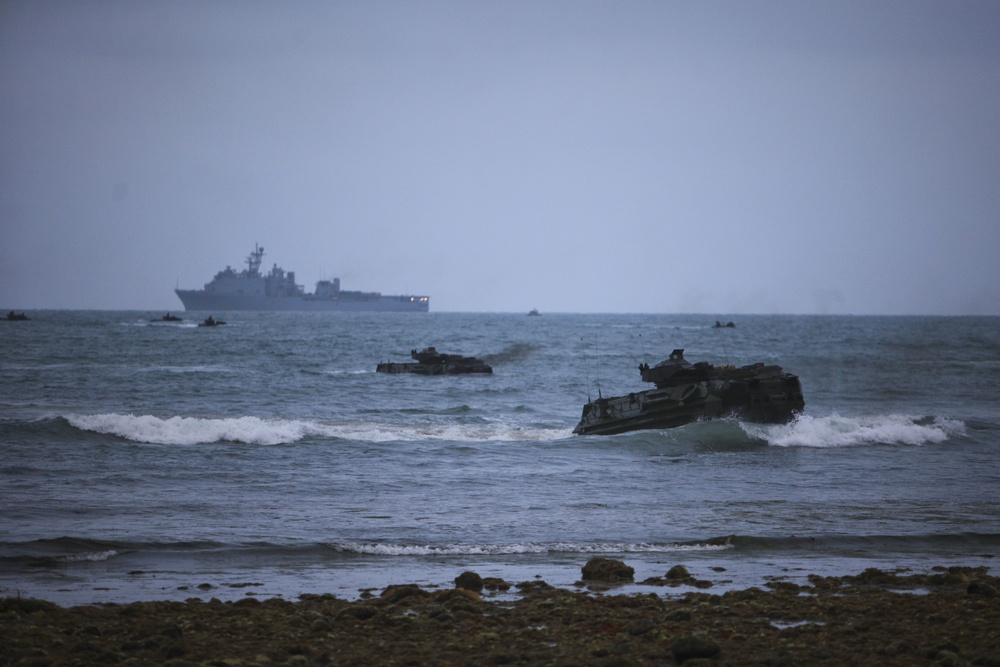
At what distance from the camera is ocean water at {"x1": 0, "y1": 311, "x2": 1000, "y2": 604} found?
1459 centimetres

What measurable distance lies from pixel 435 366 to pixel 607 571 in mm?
46526

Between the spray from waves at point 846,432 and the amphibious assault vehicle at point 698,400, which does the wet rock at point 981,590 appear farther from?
the spray from waves at point 846,432

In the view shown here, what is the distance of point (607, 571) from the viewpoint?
44.2 ft

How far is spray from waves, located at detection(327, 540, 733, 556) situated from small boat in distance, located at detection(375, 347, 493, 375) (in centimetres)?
4359

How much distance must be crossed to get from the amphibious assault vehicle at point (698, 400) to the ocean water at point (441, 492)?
52cm

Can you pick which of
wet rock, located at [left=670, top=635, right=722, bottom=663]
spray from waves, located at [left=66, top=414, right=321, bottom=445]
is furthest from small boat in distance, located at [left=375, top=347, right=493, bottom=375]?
wet rock, located at [left=670, top=635, right=722, bottom=663]

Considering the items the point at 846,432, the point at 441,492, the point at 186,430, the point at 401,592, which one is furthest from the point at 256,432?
the point at 401,592

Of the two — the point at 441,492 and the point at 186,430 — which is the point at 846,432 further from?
the point at 186,430

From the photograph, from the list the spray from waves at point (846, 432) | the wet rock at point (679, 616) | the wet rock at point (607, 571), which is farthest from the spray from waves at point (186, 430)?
the wet rock at point (679, 616)

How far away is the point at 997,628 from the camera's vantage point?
1059 centimetres

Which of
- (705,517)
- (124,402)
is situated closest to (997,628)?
(705,517)

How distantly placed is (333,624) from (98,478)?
13.6m

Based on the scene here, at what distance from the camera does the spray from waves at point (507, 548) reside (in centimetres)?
1559

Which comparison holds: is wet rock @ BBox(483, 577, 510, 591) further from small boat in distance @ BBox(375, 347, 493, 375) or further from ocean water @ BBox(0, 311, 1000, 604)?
small boat in distance @ BBox(375, 347, 493, 375)
